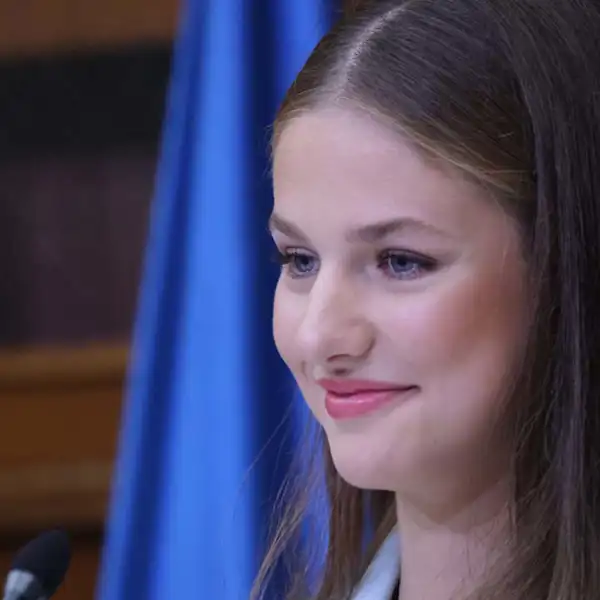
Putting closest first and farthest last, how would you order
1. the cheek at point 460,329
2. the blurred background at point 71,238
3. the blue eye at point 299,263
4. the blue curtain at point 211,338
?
the cheek at point 460,329
the blue eye at point 299,263
the blue curtain at point 211,338
the blurred background at point 71,238

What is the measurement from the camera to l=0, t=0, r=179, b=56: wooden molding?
1651 millimetres

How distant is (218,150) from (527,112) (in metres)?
0.44

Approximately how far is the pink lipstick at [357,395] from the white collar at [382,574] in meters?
0.19

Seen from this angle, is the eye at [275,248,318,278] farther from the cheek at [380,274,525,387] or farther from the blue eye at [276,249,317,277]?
the cheek at [380,274,525,387]

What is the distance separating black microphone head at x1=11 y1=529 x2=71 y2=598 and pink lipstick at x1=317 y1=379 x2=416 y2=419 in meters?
0.20

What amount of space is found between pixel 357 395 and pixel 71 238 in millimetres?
1078

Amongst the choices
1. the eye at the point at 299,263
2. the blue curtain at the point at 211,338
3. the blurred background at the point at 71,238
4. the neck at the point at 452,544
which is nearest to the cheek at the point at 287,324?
the eye at the point at 299,263

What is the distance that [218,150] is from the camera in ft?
3.45

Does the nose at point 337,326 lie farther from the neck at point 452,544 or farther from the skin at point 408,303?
the neck at point 452,544

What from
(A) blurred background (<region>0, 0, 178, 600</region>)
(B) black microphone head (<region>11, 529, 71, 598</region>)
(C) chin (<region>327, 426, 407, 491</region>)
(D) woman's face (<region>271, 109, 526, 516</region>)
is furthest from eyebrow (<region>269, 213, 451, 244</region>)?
(A) blurred background (<region>0, 0, 178, 600</region>)

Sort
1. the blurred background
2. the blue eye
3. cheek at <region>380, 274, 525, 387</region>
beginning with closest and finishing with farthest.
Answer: cheek at <region>380, 274, 525, 387</region>, the blue eye, the blurred background

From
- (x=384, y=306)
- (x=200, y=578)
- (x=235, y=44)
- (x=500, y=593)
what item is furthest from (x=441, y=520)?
(x=235, y=44)

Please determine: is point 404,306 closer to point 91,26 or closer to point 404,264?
point 404,264

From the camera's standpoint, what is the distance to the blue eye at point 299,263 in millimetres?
757
